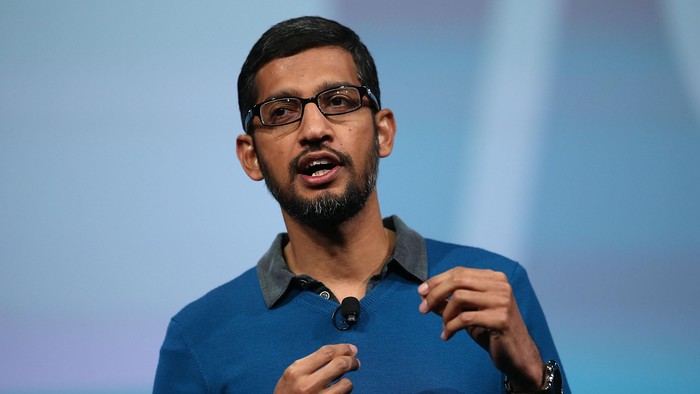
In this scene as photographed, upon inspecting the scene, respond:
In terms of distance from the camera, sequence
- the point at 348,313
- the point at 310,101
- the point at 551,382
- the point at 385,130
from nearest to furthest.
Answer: the point at 551,382 → the point at 348,313 → the point at 310,101 → the point at 385,130

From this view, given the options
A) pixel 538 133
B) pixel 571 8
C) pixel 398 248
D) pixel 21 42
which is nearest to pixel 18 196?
pixel 21 42

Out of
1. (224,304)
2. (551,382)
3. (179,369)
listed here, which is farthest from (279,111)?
(551,382)

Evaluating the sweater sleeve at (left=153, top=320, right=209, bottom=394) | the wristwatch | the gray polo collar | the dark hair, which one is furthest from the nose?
the wristwatch

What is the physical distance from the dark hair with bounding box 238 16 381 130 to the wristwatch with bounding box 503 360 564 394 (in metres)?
0.76

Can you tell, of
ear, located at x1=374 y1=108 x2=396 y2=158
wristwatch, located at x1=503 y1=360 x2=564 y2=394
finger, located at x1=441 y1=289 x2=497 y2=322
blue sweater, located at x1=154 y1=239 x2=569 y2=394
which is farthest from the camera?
ear, located at x1=374 y1=108 x2=396 y2=158

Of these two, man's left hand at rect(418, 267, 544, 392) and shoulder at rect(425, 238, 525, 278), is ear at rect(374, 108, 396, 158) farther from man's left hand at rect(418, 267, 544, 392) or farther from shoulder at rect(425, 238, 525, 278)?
man's left hand at rect(418, 267, 544, 392)

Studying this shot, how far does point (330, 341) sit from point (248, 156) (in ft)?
1.81

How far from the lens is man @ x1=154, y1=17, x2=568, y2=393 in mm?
2102

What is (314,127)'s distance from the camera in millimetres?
2195

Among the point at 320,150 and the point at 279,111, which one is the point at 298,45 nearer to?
the point at 279,111

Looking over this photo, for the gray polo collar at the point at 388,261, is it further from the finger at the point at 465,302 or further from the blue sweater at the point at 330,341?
the finger at the point at 465,302

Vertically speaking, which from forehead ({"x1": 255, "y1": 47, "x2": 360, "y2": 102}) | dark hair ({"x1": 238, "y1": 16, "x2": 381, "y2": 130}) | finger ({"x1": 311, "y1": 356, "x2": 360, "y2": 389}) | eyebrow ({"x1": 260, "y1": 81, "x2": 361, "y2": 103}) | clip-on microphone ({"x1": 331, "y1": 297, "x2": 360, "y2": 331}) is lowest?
finger ({"x1": 311, "y1": 356, "x2": 360, "y2": 389})

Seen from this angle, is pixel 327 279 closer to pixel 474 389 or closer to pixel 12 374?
pixel 474 389

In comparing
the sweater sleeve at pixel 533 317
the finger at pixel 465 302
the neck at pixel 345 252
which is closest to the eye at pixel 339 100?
the neck at pixel 345 252
